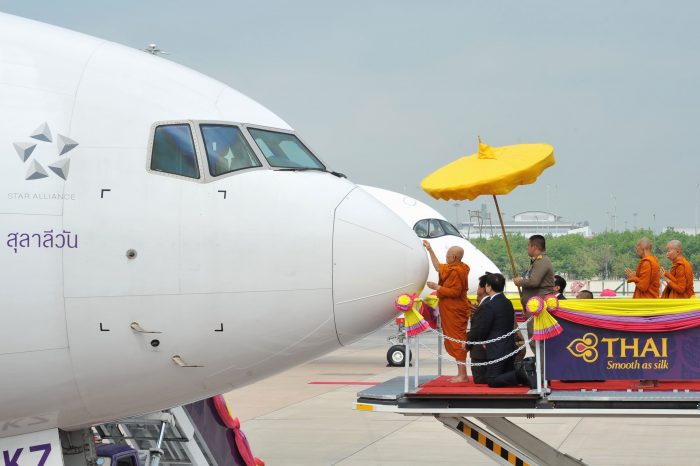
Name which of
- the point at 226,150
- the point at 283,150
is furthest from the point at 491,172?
the point at 226,150

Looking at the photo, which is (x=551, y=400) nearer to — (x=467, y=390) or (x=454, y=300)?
(x=467, y=390)

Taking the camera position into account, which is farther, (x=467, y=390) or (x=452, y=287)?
(x=452, y=287)

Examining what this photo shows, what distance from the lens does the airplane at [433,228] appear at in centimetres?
2914

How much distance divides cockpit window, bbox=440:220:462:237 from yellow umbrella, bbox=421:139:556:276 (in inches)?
735

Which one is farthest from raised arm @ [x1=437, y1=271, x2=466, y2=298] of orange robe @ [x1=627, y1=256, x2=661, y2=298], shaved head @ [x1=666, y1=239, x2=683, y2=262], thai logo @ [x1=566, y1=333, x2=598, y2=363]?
shaved head @ [x1=666, y1=239, x2=683, y2=262]

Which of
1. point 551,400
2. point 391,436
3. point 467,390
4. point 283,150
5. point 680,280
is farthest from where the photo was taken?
point 391,436

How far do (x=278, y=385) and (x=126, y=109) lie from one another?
19431 mm

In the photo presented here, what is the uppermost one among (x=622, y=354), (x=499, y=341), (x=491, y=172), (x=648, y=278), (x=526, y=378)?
(x=491, y=172)

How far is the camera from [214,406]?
39.4 ft

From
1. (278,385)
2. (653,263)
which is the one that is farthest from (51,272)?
(278,385)

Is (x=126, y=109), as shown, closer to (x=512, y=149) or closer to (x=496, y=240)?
(x=512, y=149)

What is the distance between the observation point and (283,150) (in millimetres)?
8859

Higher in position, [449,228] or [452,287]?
[449,228]

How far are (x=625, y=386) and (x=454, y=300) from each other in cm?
185
